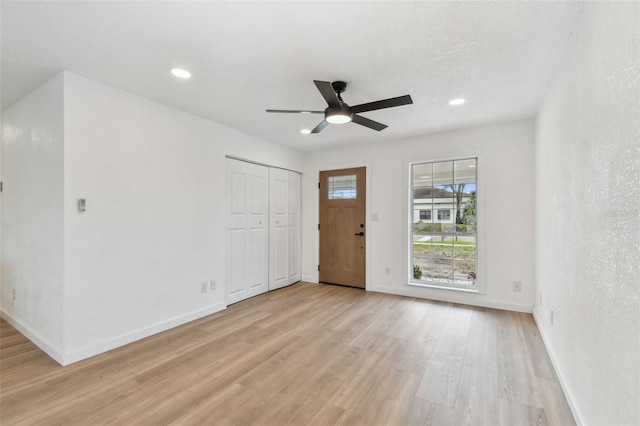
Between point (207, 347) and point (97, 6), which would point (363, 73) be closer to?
point (97, 6)

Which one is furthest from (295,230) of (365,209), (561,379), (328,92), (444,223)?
(561,379)

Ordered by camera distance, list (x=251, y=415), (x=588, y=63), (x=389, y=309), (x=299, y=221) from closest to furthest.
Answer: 1. (x=588, y=63)
2. (x=251, y=415)
3. (x=389, y=309)
4. (x=299, y=221)

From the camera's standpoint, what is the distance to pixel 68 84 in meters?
2.45

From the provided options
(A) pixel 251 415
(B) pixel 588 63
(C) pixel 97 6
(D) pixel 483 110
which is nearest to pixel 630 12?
(B) pixel 588 63

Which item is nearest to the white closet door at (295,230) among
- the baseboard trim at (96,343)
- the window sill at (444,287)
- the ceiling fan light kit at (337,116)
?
the baseboard trim at (96,343)

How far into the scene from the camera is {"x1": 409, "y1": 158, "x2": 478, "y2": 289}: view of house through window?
4383 millimetres

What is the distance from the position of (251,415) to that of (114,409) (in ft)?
3.07

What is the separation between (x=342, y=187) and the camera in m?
5.15

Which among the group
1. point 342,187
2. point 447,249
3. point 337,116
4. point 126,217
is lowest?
point 447,249

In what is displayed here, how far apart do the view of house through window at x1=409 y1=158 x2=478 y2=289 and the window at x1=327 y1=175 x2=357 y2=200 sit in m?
1.04

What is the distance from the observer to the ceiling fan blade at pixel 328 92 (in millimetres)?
2121

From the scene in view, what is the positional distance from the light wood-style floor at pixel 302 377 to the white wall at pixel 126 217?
32 cm

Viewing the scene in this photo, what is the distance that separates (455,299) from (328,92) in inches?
138

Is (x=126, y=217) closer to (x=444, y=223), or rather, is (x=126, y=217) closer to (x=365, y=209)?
(x=365, y=209)
